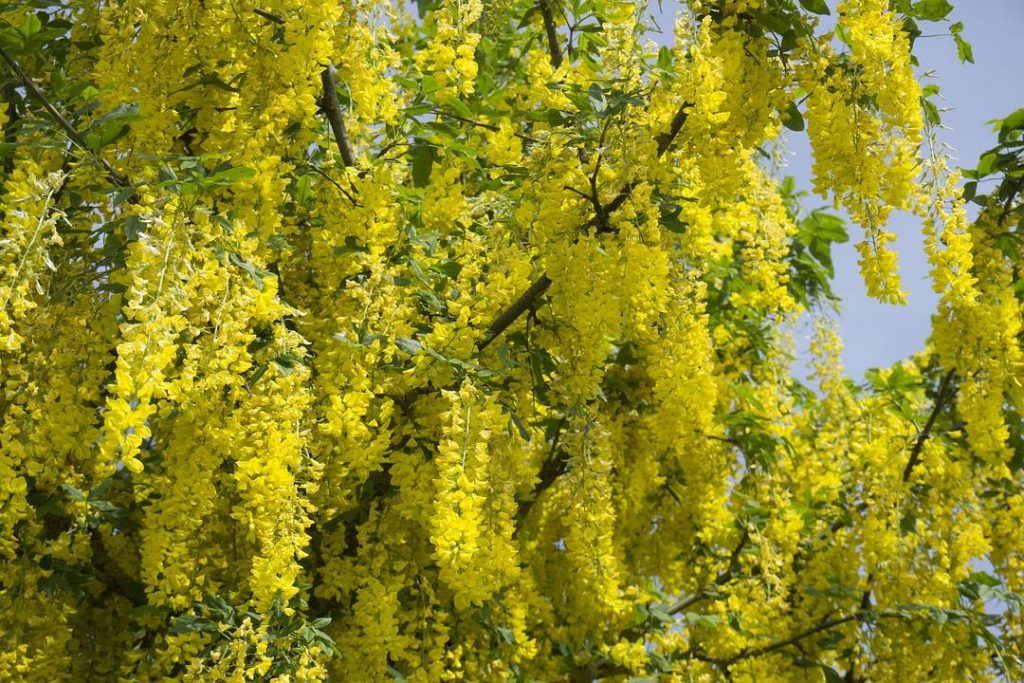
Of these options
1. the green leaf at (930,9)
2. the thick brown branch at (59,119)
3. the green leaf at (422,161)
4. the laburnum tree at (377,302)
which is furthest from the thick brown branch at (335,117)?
the green leaf at (930,9)

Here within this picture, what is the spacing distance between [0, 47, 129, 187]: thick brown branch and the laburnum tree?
0.02 metres

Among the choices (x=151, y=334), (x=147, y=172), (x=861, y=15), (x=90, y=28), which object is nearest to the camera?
(x=151, y=334)

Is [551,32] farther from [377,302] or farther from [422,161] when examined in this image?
[377,302]

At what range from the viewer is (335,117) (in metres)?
3.34

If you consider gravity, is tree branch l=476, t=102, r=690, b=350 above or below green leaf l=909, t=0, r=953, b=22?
below

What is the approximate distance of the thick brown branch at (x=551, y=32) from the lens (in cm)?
371

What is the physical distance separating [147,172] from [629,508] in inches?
92.2

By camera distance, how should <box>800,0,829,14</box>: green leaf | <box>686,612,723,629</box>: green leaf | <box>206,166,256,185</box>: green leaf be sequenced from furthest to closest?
<box>686,612,723,629</box>: green leaf < <box>800,0,829,14</box>: green leaf < <box>206,166,256,185</box>: green leaf

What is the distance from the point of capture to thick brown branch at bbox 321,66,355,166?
3.26 metres

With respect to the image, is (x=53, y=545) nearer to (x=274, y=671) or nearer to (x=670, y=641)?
(x=274, y=671)

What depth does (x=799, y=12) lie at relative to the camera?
304cm

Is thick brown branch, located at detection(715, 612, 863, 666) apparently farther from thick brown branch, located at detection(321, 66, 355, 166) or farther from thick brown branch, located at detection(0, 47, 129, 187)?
thick brown branch, located at detection(0, 47, 129, 187)

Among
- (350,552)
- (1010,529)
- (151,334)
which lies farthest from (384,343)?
(1010,529)

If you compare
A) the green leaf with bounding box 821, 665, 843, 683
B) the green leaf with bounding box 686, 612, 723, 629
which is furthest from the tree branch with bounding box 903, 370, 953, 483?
the green leaf with bounding box 686, 612, 723, 629
